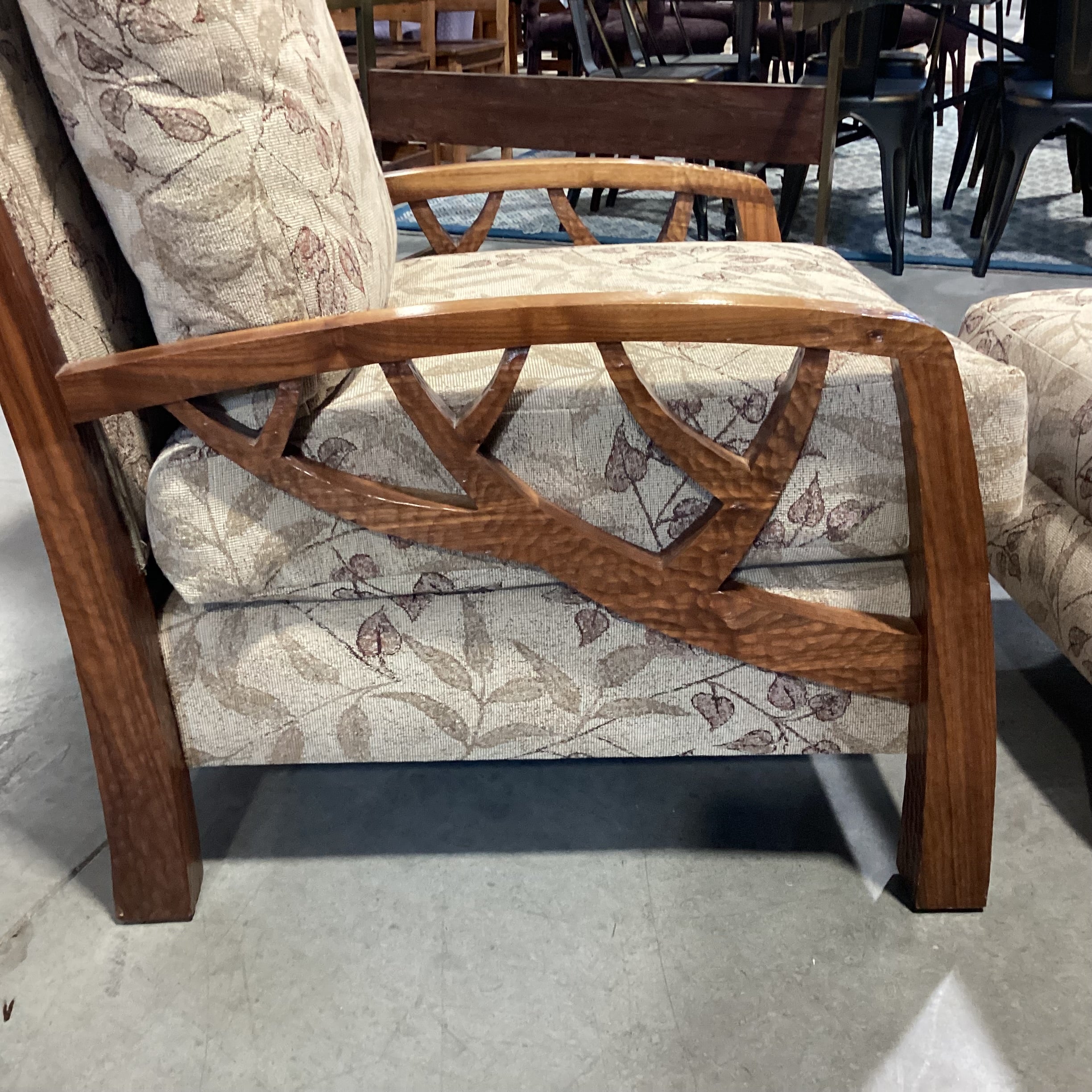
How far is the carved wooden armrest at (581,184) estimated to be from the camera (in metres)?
1.25

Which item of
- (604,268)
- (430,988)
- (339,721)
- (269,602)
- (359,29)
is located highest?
(359,29)

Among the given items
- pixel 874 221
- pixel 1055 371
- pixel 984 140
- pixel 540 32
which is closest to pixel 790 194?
pixel 874 221

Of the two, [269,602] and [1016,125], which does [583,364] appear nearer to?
[269,602]

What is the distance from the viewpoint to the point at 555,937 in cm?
85

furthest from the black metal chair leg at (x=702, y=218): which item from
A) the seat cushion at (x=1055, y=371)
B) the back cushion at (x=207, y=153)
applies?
the back cushion at (x=207, y=153)

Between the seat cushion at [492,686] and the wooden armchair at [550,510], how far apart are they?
0.01 metres

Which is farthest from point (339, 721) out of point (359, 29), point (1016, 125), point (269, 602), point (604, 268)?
point (1016, 125)

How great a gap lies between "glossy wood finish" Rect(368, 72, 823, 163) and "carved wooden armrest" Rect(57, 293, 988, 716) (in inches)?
52.4

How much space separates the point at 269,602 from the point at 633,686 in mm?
312

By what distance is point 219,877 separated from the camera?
922 millimetres

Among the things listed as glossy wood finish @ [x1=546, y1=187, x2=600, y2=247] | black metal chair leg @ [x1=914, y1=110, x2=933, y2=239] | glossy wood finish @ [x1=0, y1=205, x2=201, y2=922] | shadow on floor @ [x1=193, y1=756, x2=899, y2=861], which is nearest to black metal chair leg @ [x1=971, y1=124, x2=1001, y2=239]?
black metal chair leg @ [x1=914, y1=110, x2=933, y2=239]

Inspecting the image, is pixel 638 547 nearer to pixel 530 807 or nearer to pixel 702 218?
pixel 530 807

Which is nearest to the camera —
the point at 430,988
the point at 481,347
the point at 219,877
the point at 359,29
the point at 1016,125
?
the point at 481,347

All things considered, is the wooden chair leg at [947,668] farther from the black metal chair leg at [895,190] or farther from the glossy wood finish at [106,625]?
the black metal chair leg at [895,190]
